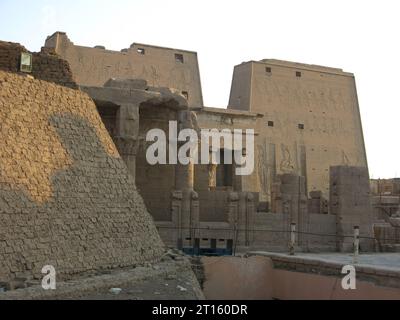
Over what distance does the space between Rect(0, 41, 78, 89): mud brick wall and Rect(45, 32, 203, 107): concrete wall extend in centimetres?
1226

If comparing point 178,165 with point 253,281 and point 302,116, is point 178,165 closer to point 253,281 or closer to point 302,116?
point 253,281

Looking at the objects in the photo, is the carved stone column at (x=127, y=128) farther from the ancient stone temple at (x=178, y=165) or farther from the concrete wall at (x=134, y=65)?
the concrete wall at (x=134, y=65)

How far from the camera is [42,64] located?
12.0m

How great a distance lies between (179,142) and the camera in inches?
692

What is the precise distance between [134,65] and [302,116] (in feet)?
32.9

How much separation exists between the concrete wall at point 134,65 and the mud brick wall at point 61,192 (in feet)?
43.3

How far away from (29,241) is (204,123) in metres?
17.9

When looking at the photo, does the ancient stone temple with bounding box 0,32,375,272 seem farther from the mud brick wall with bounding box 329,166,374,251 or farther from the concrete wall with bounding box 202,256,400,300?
the concrete wall with bounding box 202,256,400,300

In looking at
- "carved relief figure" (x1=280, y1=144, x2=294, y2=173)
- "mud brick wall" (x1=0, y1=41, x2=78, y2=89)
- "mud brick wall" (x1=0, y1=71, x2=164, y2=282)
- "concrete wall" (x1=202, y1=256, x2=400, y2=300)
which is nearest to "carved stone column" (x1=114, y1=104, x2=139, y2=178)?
"mud brick wall" (x1=0, y1=71, x2=164, y2=282)

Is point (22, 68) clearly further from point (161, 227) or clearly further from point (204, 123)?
point (204, 123)

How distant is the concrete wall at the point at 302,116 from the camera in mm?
29297
